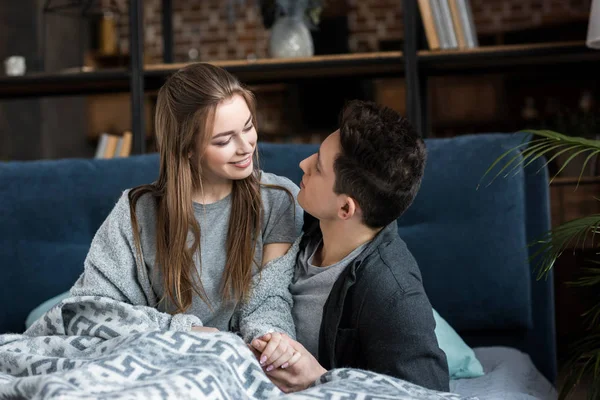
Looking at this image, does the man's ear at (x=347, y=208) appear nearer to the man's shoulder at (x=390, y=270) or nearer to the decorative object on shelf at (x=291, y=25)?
the man's shoulder at (x=390, y=270)

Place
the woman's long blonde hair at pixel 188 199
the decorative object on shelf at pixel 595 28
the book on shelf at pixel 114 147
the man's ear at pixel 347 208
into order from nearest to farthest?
the man's ear at pixel 347 208
the woman's long blonde hair at pixel 188 199
the decorative object on shelf at pixel 595 28
the book on shelf at pixel 114 147

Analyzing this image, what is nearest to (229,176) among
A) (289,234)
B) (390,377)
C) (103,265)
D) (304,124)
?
(289,234)

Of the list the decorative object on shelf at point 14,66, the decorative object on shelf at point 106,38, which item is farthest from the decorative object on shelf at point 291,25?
the decorative object on shelf at point 106,38

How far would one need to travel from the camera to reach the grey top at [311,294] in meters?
1.60

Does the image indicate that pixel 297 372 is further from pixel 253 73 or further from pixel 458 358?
pixel 253 73

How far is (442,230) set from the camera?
1.98 metres

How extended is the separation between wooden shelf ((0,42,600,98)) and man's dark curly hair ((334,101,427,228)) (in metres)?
1.12

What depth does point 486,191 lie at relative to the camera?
1.97 m

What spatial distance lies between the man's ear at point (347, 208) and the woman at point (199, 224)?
0.71 feet

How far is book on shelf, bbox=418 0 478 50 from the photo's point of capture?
264 centimetres

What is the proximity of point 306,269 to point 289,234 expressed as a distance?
105 mm

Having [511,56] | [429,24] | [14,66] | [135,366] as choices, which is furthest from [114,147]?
[135,366]

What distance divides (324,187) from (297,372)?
38cm

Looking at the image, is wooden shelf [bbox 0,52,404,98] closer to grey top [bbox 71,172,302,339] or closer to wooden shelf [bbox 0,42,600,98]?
wooden shelf [bbox 0,42,600,98]
